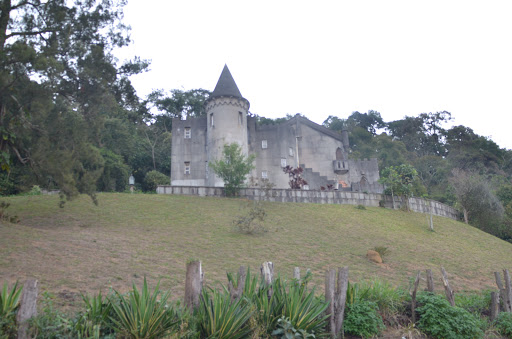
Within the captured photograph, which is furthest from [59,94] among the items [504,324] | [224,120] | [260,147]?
[260,147]

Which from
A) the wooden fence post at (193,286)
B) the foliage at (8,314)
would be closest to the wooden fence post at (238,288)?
the wooden fence post at (193,286)

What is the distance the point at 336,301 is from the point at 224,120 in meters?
30.7

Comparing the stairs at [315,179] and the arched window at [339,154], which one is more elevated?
the arched window at [339,154]

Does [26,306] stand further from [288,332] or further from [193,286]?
[288,332]

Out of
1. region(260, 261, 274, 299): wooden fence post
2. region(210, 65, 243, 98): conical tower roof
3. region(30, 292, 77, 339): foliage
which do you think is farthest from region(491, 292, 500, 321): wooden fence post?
region(210, 65, 243, 98): conical tower roof

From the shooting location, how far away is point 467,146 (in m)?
64.2

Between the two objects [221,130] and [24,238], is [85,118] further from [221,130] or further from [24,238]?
[221,130]

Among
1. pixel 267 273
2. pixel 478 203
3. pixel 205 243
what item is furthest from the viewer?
pixel 478 203

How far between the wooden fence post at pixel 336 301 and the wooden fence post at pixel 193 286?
2.55m

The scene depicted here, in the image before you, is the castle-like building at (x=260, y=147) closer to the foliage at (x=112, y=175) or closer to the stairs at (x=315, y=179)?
the stairs at (x=315, y=179)

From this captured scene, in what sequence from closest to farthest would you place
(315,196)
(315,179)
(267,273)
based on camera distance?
(267,273) → (315,196) → (315,179)

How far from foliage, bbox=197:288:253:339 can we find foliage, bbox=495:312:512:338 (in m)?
6.54

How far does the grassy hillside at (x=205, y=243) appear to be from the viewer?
11.7 metres

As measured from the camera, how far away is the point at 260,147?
42406 mm
